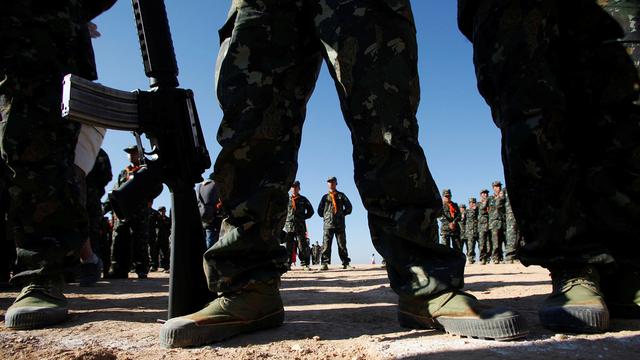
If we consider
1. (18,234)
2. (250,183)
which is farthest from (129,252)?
(250,183)

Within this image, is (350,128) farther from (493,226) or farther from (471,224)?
(471,224)

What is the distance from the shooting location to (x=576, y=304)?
4.22 ft

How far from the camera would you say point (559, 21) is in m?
1.67

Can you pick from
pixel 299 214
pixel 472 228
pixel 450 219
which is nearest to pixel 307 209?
pixel 299 214

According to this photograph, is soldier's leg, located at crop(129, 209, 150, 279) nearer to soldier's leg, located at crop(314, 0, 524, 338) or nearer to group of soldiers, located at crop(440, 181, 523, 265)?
soldier's leg, located at crop(314, 0, 524, 338)

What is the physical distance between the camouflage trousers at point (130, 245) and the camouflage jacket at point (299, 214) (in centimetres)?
450

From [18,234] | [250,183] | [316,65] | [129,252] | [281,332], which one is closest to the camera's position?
[281,332]

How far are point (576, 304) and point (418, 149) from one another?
2.38 feet

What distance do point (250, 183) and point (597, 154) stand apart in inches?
56.3

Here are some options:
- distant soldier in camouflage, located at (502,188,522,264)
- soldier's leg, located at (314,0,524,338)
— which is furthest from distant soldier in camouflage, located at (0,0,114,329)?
distant soldier in camouflage, located at (502,188,522,264)

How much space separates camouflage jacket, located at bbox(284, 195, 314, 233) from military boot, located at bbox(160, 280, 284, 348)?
887 centimetres

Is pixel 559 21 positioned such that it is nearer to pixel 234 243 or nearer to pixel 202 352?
pixel 234 243

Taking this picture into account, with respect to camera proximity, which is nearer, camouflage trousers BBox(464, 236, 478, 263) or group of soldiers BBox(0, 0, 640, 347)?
group of soldiers BBox(0, 0, 640, 347)

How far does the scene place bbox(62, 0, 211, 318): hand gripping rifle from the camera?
1.55 m
